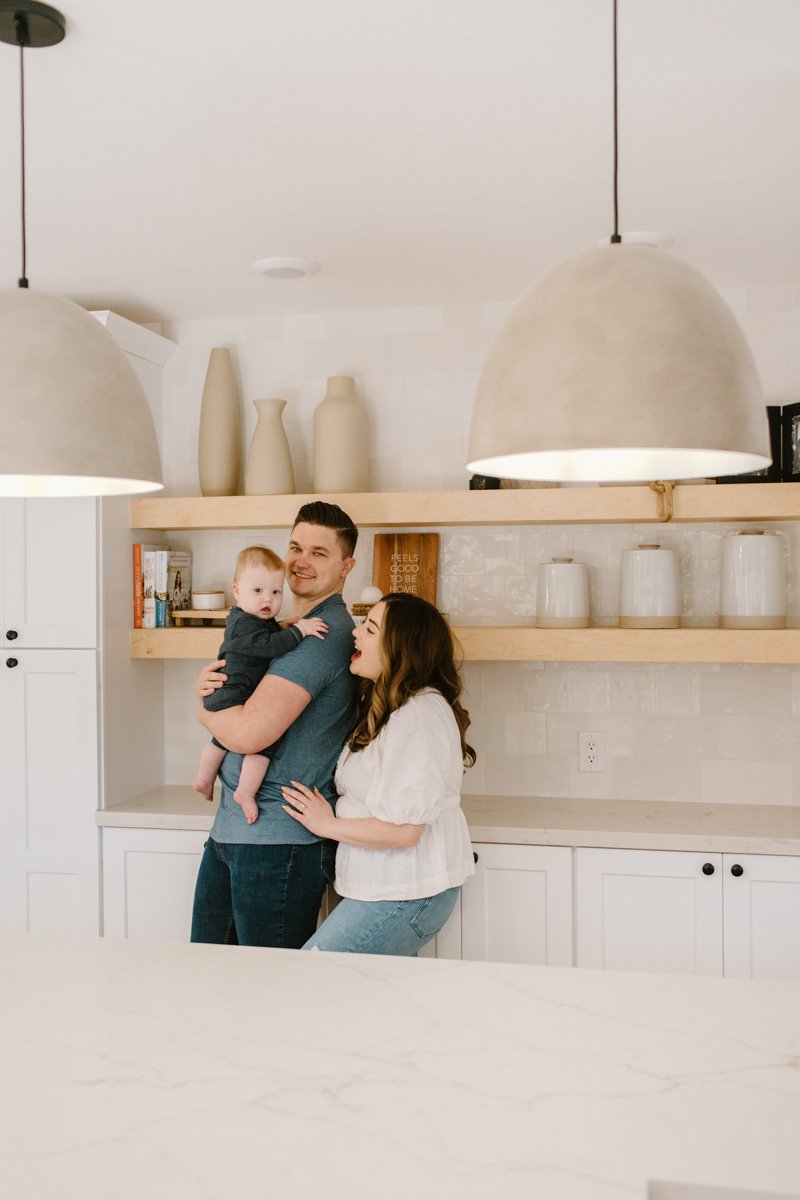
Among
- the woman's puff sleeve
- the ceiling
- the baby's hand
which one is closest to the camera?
the ceiling

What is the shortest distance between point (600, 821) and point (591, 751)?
37cm

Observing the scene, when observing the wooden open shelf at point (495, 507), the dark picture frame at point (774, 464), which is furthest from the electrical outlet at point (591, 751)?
the dark picture frame at point (774, 464)

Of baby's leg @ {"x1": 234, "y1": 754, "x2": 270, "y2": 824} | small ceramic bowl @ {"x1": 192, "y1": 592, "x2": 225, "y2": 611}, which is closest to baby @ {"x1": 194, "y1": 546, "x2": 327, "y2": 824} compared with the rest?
baby's leg @ {"x1": 234, "y1": 754, "x2": 270, "y2": 824}

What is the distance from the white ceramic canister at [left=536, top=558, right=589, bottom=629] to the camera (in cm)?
314

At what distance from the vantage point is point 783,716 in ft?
10.5

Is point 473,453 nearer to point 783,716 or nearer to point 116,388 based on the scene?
point 116,388

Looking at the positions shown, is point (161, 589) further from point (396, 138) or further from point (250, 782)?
point (396, 138)

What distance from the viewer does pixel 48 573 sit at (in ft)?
10.5

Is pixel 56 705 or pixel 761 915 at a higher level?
pixel 56 705

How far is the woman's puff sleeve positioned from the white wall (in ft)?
3.26

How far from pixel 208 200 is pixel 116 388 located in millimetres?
1268

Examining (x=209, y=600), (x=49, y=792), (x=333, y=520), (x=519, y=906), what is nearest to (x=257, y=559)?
(x=333, y=520)

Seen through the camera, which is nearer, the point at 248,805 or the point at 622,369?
the point at 622,369

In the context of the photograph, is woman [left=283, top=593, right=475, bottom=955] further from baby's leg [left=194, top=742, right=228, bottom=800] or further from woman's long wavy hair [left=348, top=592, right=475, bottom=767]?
baby's leg [left=194, top=742, right=228, bottom=800]
